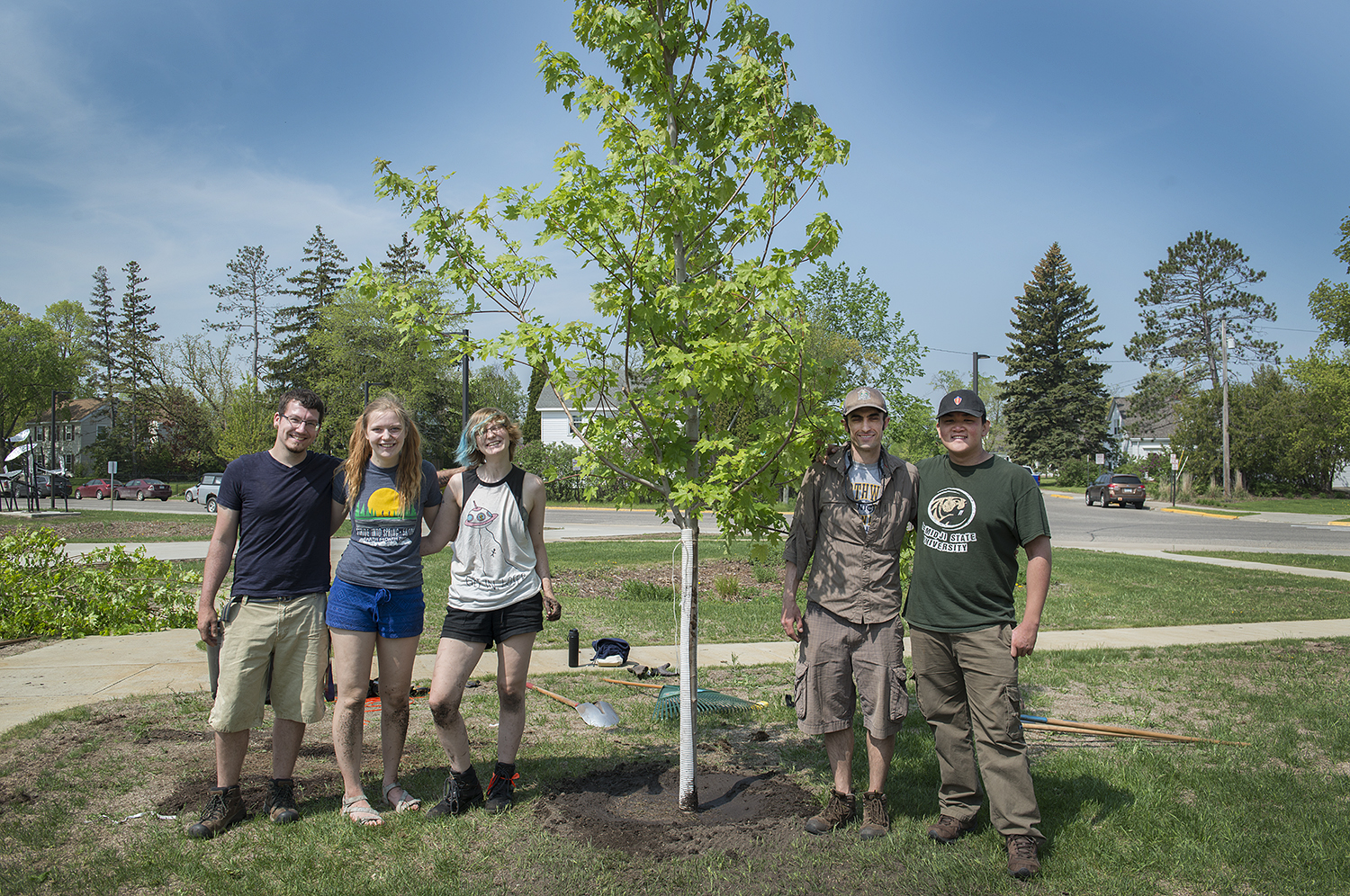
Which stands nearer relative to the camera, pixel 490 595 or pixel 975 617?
pixel 975 617

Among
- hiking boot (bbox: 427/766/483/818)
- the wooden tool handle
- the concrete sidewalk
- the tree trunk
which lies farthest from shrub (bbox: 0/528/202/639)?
the tree trunk

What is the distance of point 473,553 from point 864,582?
A: 6.10 ft

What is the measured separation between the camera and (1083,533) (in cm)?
2256

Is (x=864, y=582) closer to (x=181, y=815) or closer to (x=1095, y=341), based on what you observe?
(x=181, y=815)

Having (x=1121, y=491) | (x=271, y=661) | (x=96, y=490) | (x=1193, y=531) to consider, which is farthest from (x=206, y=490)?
(x=1121, y=491)

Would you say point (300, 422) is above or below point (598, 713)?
above

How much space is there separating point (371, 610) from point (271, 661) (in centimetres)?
57

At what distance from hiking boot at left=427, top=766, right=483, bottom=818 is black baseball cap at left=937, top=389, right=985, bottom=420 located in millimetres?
2864

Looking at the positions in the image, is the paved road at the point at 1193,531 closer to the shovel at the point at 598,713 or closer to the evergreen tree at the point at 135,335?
the shovel at the point at 598,713

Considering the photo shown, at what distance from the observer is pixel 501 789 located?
391cm

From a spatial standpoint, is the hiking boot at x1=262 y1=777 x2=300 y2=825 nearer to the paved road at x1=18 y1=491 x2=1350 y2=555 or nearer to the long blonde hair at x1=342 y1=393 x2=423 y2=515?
the long blonde hair at x1=342 y1=393 x2=423 y2=515

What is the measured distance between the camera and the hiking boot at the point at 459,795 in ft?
12.4

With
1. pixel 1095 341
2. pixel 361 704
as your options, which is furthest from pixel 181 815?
pixel 1095 341

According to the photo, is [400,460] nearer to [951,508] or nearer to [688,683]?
[688,683]
